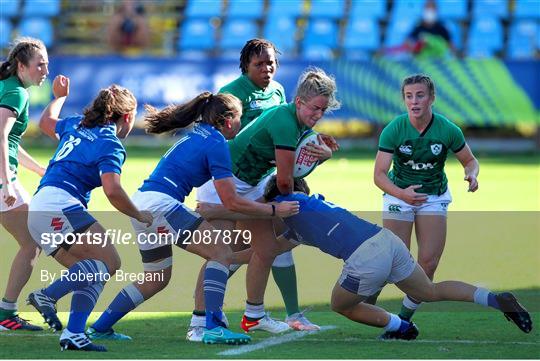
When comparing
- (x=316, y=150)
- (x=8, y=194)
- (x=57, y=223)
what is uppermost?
(x=316, y=150)

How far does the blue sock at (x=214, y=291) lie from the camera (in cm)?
733

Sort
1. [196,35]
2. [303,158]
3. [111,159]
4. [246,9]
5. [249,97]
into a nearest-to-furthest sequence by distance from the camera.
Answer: [111,159], [303,158], [249,97], [196,35], [246,9]

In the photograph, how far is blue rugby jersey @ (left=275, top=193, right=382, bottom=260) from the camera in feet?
24.2

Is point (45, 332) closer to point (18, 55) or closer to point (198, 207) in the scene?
point (198, 207)

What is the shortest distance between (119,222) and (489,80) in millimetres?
14006

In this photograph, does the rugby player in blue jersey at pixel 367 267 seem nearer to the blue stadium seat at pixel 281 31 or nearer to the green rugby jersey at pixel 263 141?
the green rugby jersey at pixel 263 141

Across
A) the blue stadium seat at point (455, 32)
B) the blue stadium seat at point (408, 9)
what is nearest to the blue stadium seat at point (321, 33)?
the blue stadium seat at point (408, 9)

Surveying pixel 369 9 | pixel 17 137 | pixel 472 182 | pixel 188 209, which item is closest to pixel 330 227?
pixel 188 209

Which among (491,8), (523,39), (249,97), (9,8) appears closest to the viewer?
(249,97)

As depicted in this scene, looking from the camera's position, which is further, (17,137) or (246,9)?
(246,9)

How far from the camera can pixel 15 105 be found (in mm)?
8008

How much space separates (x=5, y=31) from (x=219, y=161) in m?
24.1

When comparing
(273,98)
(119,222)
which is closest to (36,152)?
(119,222)

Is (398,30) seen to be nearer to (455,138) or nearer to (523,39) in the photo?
(523,39)
